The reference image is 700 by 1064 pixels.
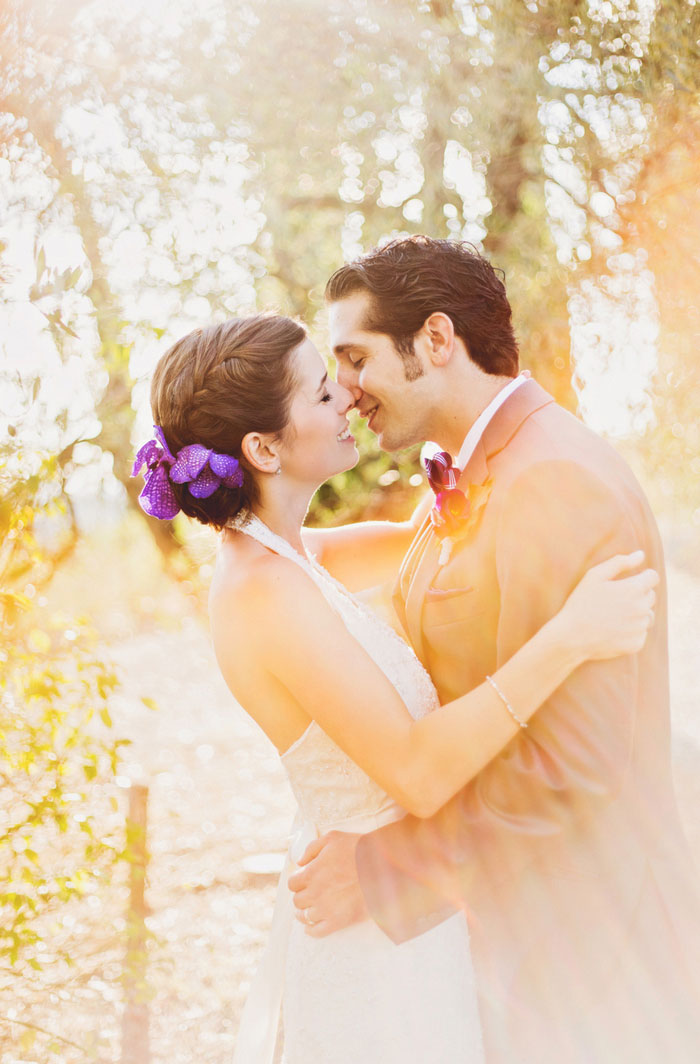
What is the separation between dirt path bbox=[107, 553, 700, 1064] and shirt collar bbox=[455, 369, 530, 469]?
146 cm

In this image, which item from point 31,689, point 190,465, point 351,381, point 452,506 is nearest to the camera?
point 452,506

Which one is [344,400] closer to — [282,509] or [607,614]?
[282,509]

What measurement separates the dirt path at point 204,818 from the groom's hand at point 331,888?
131 cm

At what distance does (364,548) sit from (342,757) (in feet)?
3.34

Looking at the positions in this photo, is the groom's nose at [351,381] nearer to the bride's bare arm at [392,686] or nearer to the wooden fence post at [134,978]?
the bride's bare arm at [392,686]

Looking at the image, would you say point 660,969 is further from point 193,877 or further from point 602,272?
point 193,877

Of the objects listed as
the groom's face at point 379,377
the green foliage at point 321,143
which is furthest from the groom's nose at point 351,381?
the green foliage at point 321,143

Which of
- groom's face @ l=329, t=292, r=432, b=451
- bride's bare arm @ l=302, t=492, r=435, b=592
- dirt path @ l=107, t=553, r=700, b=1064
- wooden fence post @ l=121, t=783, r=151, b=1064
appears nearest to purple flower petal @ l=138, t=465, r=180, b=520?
groom's face @ l=329, t=292, r=432, b=451

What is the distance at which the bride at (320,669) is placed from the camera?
1931mm

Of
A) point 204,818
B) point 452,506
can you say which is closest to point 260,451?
point 452,506

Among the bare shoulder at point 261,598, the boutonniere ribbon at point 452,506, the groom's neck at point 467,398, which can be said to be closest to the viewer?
the bare shoulder at point 261,598

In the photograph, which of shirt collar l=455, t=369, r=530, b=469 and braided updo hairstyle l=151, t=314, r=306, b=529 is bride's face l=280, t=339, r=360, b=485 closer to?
braided updo hairstyle l=151, t=314, r=306, b=529

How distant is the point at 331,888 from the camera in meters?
2.14

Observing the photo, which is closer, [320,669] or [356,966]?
[320,669]
